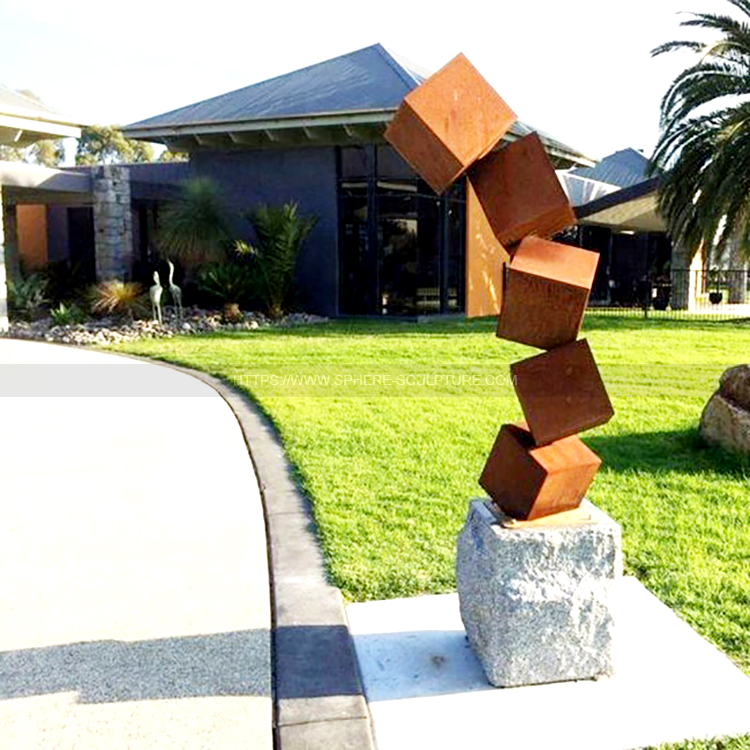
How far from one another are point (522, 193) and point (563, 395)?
0.76 m

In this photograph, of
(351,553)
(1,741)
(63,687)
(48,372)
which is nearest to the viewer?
(1,741)

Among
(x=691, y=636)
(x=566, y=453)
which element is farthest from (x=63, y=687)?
(x=691, y=636)

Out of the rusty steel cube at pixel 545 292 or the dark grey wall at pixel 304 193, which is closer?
the rusty steel cube at pixel 545 292

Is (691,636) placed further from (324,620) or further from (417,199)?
(417,199)

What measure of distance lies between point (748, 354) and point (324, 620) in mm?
10546

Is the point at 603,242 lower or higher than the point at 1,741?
higher

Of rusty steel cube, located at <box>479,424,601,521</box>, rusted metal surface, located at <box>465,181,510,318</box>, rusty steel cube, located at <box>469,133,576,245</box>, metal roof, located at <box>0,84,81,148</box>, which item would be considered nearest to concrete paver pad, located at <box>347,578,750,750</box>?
rusty steel cube, located at <box>479,424,601,521</box>

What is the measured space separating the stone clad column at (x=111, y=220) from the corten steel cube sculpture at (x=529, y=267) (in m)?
14.9

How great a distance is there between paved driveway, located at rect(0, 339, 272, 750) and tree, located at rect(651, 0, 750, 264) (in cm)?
1198

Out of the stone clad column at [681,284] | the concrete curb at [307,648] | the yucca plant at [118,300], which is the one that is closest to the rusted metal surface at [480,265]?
the stone clad column at [681,284]

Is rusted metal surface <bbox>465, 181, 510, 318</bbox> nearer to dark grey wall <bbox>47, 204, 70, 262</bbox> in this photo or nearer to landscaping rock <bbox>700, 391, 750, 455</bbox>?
landscaping rock <bbox>700, 391, 750, 455</bbox>

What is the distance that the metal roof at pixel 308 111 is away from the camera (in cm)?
1633

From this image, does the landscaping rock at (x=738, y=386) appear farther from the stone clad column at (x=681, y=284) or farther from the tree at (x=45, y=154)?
the tree at (x=45, y=154)

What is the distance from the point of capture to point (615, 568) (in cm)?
291
